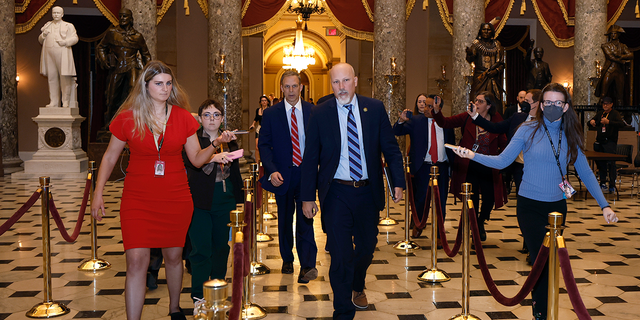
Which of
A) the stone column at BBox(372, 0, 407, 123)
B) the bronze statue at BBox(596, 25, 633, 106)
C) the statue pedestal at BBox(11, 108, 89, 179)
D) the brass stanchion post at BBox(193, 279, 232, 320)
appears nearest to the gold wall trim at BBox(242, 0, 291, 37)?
the stone column at BBox(372, 0, 407, 123)

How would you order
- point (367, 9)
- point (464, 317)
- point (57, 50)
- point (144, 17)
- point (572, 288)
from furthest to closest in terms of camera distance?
point (367, 9) < point (57, 50) < point (144, 17) < point (464, 317) < point (572, 288)

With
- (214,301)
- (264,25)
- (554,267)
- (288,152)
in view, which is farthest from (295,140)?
(264,25)

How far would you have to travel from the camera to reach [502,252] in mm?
6566

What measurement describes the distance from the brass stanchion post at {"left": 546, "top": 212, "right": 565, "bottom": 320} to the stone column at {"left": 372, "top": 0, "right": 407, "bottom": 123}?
11.1 m

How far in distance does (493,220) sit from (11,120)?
38.9 ft

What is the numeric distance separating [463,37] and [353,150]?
10540mm

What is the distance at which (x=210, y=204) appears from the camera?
4.22 m

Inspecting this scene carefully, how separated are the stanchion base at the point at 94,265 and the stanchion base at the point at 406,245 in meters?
3.06

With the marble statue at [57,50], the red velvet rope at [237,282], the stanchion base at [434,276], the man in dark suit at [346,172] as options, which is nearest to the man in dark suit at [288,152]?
the stanchion base at [434,276]

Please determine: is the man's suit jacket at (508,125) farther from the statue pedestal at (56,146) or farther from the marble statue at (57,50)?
A: the marble statue at (57,50)

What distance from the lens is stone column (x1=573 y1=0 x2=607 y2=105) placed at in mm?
14102

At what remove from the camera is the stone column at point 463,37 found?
13.7 m

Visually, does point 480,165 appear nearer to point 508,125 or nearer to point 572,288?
point 508,125

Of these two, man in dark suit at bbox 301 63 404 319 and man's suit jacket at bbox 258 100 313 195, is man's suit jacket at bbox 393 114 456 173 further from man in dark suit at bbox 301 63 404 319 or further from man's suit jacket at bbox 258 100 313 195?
man in dark suit at bbox 301 63 404 319
